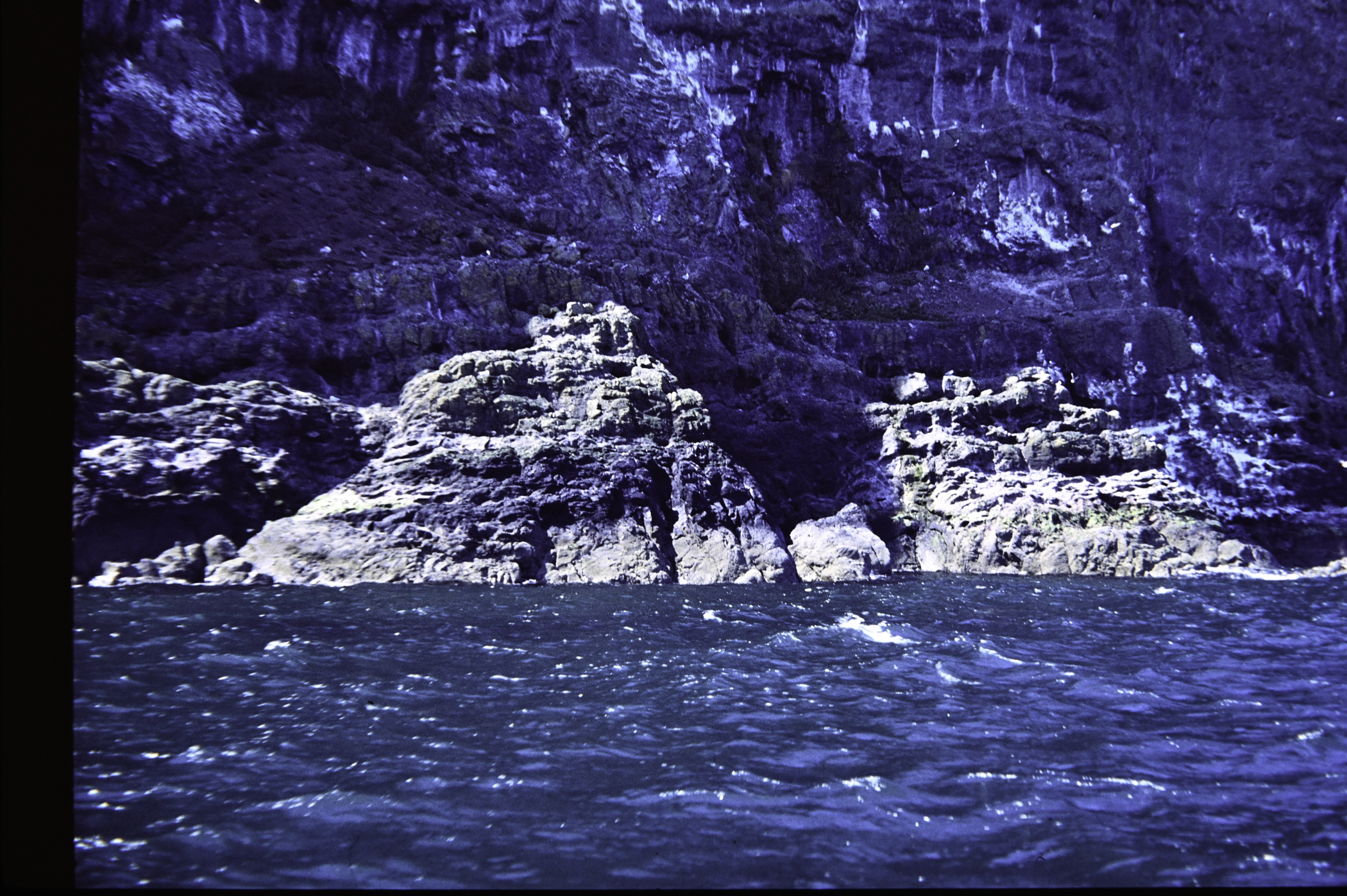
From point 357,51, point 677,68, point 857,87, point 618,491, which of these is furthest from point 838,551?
point 857,87

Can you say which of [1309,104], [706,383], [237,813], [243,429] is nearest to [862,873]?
[237,813]

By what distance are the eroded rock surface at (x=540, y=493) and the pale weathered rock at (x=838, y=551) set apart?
4.20ft

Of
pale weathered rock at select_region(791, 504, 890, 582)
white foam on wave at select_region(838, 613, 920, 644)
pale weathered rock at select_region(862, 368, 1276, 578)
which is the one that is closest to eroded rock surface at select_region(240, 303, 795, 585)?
pale weathered rock at select_region(791, 504, 890, 582)

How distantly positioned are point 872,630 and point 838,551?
10973 millimetres

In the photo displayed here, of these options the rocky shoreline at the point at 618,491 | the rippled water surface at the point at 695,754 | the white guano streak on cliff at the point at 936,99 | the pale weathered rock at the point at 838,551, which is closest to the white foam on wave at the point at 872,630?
the rippled water surface at the point at 695,754

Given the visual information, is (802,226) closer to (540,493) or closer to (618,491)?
(618,491)

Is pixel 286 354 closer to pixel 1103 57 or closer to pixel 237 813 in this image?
pixel 237 813

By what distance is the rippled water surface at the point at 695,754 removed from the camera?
18.3ft

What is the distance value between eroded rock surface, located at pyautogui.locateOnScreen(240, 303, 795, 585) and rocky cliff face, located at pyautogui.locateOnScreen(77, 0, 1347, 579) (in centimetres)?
76

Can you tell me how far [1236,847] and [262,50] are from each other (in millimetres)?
46174

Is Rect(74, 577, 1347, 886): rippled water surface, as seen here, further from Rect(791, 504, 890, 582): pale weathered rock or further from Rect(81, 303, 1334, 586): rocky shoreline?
Rect(791, 504, 890, 582): pale weathered rock

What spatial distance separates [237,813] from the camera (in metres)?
6.22

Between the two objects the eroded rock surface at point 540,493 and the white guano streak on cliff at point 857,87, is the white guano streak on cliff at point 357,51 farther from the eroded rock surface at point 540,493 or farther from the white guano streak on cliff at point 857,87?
the white guano streak on cliff at point 857,87

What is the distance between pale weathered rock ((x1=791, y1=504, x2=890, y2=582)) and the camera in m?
25.0
